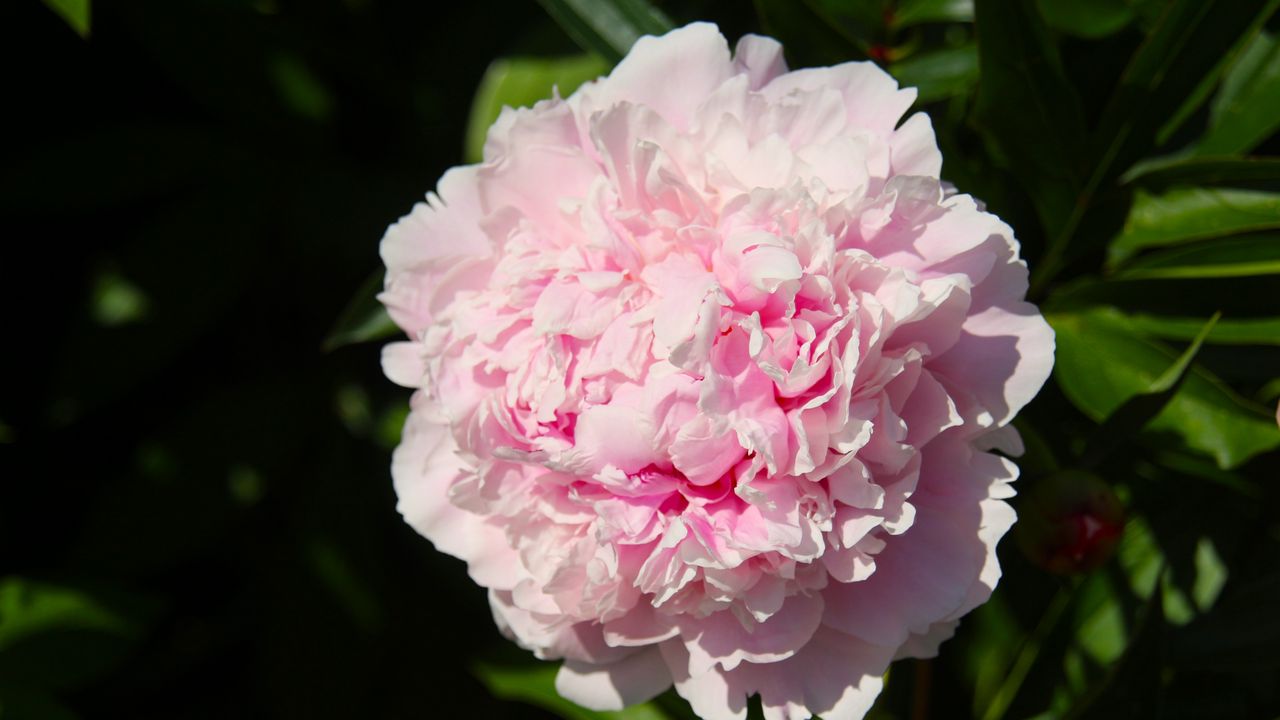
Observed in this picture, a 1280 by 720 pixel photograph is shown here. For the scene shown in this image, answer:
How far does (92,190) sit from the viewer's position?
129cm

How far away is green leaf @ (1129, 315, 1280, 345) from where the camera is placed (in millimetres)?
860

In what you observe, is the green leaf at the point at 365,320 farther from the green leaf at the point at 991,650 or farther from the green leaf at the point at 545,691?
the green leaf at the point at 991,650

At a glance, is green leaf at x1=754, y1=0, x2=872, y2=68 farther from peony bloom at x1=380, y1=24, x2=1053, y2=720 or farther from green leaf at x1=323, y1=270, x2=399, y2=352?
green leaf at x1=323, y1=270, x2=399, y2=352

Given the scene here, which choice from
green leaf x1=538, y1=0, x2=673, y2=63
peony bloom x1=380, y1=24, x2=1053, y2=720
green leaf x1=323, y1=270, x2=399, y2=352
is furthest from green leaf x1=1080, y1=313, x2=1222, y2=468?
green leaf x1=323, y1=270, x2=399, y2=352

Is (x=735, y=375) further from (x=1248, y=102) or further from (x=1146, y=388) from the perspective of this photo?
(x=1248, y=102)

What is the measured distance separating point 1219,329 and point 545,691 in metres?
0.73

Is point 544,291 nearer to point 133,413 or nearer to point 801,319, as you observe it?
point 801,319

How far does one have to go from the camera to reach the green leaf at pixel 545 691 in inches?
43.9

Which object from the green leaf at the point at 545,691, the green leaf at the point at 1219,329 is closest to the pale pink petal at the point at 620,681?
the green leaf at the point at 545,691

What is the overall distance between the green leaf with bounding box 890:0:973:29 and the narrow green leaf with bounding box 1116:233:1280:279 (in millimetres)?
270

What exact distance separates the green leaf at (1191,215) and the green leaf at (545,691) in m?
0.66

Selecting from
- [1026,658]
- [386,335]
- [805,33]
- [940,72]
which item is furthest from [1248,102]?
[386,335]

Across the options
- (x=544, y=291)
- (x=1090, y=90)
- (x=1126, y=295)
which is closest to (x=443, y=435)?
(x=544, y=291)

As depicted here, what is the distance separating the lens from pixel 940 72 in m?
0.96
